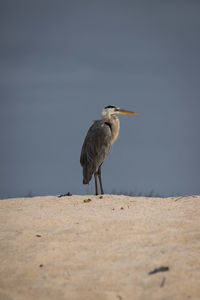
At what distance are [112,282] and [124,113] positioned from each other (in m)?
8.55

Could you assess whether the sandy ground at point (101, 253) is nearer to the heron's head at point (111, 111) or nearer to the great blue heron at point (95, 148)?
the great blue heron at point (95, 148)

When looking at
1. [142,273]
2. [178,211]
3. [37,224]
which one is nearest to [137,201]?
[178,211]

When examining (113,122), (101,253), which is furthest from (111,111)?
(101,253)

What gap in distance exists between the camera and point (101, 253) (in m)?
4.68

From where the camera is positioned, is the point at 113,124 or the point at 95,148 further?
the point at 113,124

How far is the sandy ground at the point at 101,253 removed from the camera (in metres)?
3.87

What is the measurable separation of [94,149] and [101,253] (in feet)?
19.9

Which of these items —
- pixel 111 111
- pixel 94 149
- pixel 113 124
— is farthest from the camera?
pixel 111 111

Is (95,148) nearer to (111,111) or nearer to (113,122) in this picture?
(113,122)

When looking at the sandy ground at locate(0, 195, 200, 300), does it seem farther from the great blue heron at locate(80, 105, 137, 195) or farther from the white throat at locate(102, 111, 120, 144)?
the white throat at locate(102, 111, 120, 144)

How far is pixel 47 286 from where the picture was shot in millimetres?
4059

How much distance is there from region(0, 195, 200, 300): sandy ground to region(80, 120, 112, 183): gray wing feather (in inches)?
139

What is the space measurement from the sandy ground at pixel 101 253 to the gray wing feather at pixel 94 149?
354cm

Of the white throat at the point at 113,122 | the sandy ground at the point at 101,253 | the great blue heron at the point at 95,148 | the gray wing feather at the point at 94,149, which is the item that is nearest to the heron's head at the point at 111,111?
the white throat at the point at 113,122
